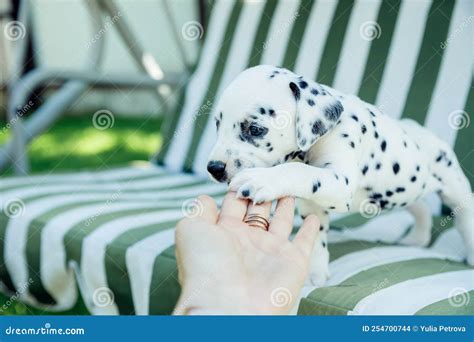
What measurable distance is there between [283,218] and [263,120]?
21cm

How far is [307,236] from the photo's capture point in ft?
4.77

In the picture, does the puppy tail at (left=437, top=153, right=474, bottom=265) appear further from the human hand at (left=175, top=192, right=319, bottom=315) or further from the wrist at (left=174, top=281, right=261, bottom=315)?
the wrist at (left=174, top=281, right=261, bottom=315)

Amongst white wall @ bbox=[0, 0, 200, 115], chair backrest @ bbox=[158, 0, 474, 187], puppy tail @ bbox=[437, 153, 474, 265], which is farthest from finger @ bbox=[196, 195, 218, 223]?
white wall @ bbox=[0, 0, 200, 115]

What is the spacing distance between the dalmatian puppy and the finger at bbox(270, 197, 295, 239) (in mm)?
25

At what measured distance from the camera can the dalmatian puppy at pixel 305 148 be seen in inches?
55.7

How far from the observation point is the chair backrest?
2500mm

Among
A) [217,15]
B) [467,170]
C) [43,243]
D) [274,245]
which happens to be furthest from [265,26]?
[274,245]

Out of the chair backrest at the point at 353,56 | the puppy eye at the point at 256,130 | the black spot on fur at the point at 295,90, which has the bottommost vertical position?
the puppy eye at the point at 256,130

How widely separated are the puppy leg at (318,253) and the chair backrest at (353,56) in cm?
90

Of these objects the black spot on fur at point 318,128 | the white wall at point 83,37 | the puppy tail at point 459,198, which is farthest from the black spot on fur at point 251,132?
the white wall at point 83,37

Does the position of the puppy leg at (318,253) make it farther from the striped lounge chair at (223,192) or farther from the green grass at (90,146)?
the green grass at (90,146)

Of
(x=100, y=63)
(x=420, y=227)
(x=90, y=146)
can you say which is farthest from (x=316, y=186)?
(x=90, y=146)
